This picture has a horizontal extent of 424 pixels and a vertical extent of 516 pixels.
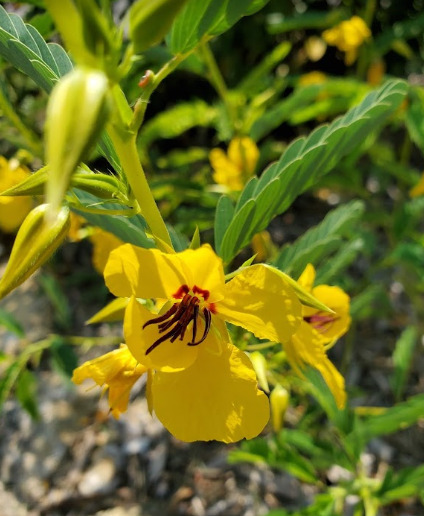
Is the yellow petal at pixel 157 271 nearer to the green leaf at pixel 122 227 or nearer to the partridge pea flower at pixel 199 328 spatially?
the partridge pea flower at pixel 199 328

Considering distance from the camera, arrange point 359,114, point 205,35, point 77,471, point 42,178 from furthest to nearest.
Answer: point 77,471 < point 359,114 < point 205,35 < point 42,178

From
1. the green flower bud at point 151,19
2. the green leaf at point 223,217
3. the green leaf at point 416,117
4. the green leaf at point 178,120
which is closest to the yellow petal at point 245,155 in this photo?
the green leaf at point 178,120

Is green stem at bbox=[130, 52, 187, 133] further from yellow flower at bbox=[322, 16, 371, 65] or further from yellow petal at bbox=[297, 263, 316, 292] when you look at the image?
yellow flower at bbox=[322, 16, 371, 65]

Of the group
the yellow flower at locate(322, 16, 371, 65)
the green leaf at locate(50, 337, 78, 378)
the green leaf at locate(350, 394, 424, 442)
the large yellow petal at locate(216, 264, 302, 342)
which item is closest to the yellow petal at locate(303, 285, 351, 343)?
the large yellow petal at locate(216, 264, 302, 342)

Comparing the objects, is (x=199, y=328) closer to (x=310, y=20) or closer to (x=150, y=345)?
(x=150, y=345)

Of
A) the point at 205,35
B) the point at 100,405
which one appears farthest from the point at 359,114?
the point at 100,405

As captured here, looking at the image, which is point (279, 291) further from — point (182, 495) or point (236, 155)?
point (182, 495)
